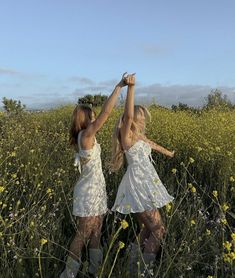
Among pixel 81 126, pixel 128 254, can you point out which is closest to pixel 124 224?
pixel 128 254

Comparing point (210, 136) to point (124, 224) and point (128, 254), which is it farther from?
point (124, 224)

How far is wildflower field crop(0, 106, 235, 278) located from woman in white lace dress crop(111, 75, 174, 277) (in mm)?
117

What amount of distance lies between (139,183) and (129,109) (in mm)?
580

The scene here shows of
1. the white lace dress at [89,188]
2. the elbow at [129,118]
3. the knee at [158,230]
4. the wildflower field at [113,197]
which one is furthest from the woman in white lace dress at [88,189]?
the knee at [158,230]

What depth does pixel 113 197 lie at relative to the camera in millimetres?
4875

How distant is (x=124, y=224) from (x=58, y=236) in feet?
5.79

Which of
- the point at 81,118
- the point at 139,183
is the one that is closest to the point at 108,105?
the point at 81,118

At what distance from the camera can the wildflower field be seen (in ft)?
10.6

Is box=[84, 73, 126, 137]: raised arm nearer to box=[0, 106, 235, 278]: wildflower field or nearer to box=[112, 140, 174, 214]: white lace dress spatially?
box=[112, 140, 174, 214]: white lace dress

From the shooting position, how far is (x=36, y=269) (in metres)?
3.47

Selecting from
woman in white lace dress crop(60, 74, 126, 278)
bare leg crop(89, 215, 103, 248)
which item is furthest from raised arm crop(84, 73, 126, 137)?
bare leg crop(89, 215, 103, 248)

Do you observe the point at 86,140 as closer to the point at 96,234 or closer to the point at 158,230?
the point at 96,234

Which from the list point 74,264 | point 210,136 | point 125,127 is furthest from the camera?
point 210,136

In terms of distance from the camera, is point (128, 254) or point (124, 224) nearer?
point (124, 224)
